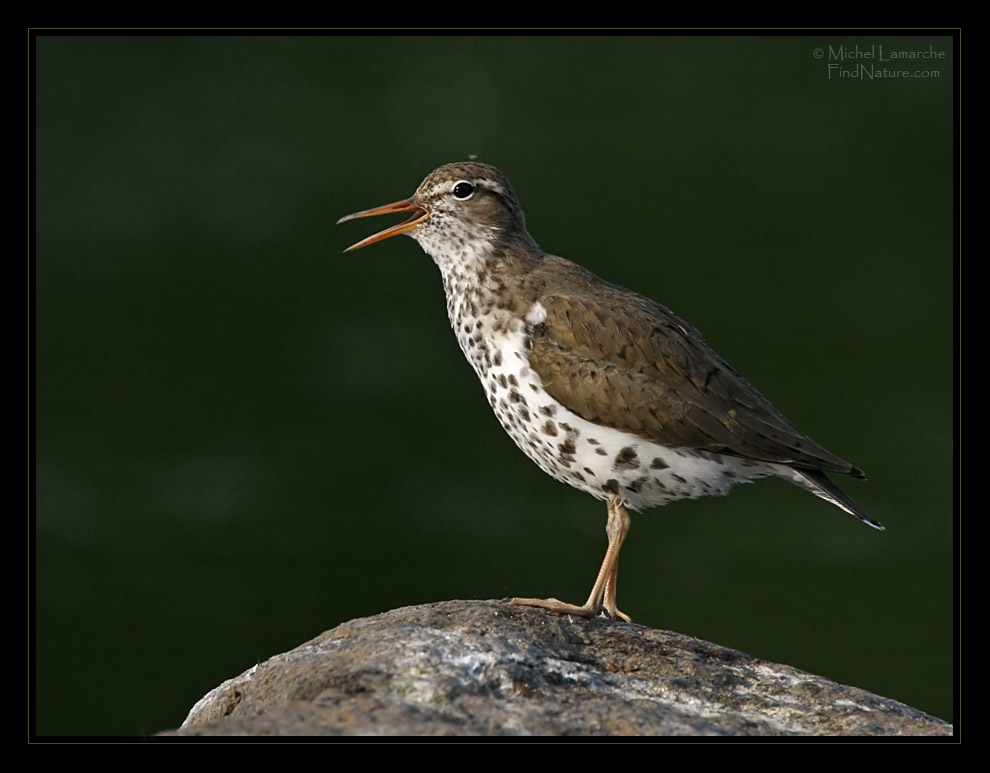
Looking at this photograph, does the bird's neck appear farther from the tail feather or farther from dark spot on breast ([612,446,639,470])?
the tail feather

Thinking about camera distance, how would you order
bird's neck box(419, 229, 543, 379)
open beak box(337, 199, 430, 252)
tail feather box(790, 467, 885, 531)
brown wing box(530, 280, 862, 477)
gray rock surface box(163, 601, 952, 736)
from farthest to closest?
open beak box(337, 199, 430, 252) < bird's neck box(419, 229, 543, 379) < tail feather box(790, 467, 885, 531) < brown wing box(530, 280, 862, 477) < gray rock surface box(163, 601, 952, 736)

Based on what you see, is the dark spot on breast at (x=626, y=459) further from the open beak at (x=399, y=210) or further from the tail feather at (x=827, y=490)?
→ the open beak at (x=399, y=210)

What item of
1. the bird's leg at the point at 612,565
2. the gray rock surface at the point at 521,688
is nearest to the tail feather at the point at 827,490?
the bird's leg at the point at 612,565

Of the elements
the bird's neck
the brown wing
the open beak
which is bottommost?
the brown wing

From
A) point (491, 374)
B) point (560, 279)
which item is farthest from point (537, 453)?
point (560, 279)

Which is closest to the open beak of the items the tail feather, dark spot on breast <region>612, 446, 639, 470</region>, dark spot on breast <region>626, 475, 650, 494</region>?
dark spot on breast <region>612, 446, 639, 470</region>
